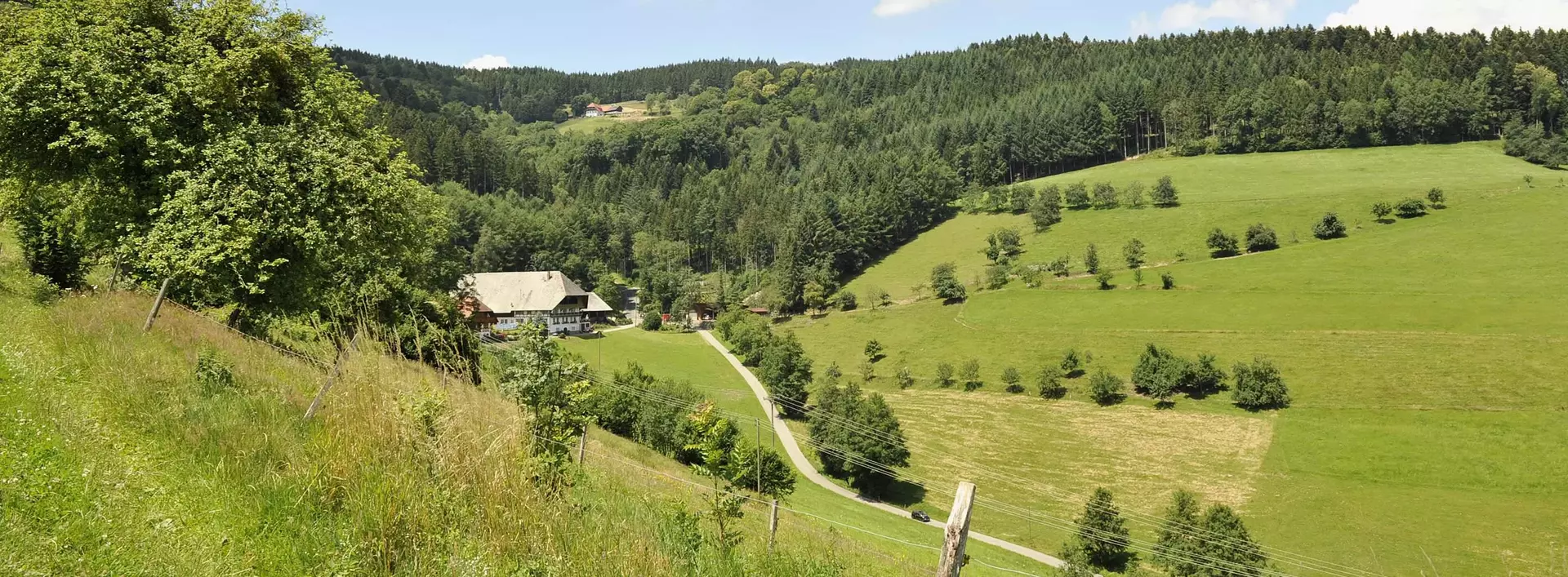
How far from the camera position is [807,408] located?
233ft

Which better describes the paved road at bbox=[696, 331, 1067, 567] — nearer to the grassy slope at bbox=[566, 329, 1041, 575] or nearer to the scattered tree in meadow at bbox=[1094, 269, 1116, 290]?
the grassy slope at bbox=[566, 329, 1041, 575]

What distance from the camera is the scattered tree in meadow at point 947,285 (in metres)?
102

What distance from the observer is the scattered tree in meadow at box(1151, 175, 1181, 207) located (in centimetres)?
11925

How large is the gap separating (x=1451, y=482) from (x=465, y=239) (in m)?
123

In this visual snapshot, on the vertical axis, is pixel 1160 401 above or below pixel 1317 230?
below

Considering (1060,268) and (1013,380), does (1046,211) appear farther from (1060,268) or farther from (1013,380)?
(1013,380)

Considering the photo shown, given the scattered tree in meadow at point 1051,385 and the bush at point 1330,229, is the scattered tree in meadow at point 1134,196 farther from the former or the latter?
the scattered tree in meadow at point 1051,385

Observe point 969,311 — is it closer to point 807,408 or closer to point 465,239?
point 807,408

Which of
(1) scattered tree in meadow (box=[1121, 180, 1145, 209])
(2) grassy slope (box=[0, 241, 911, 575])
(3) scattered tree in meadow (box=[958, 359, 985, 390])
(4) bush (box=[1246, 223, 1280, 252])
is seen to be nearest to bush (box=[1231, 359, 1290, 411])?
(3) scattered tree in meadow (box=[958, 359, 985, 390])

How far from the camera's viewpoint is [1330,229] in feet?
325

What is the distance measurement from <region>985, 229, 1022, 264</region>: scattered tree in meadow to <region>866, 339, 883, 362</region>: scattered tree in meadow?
96.0ft

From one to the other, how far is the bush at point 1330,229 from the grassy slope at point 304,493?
113844mm

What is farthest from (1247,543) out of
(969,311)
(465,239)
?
(465,239)

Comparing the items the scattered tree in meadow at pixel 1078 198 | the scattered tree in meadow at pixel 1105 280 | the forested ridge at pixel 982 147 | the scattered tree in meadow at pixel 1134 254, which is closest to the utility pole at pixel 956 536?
the scattered tree in meadow at pixel 1105 280
